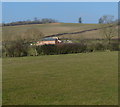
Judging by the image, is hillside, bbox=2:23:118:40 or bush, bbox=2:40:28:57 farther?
hillside, bbox=2:23:118:40

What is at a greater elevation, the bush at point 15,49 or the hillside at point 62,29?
the hillside at point 62,29

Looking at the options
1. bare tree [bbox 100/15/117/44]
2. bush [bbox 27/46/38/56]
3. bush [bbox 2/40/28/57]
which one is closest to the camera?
bush [bbox 2/40/28/57]

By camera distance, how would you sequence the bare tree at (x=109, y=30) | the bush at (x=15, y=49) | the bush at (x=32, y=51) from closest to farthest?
A: the bush at (x=15, y=49), the bush at (x=32, y=51), the bare tree at (x=109, y=30)

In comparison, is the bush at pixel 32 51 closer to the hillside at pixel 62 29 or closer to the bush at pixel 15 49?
the bush at pixel 15 49

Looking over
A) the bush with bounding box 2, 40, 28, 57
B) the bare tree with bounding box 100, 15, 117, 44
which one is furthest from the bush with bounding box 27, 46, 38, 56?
the bare tree with bounding box 100, 15, 117, 44

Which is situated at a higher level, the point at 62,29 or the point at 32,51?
the point at 62,29

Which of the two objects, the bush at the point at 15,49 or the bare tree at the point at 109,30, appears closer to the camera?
the bush at the point at 15,49

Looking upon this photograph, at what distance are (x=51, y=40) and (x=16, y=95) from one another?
47.2 meters

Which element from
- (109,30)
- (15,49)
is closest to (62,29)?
(109,30)

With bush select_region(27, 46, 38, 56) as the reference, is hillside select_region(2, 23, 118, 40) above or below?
above

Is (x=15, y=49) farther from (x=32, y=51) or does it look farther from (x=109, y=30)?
(x=109, y=30)

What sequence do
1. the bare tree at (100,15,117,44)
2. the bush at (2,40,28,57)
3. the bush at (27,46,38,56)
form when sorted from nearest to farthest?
the bush at (2,40,28,57)
the bush at (27,46,38,56)
the bare tree at (100,15,117,44)

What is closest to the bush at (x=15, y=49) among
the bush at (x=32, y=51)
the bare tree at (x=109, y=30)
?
the bush at (x=32, y=51)

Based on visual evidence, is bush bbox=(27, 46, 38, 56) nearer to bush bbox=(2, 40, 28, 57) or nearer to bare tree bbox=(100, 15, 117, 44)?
bush bbox=(2, 40, 28, 57)
